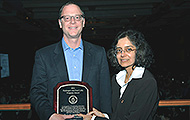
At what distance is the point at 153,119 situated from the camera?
159cm

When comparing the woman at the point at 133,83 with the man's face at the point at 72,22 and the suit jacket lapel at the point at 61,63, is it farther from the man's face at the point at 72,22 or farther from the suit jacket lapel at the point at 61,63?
the man's face at the point at 72,22

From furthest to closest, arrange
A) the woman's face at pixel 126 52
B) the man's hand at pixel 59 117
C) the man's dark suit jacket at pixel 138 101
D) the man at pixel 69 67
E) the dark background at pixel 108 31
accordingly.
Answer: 1. the dark background at pixel 108 31
2. the woman's face at pixel 126 52
3. the man's dark suit jacket at pixel 138 101
4. the man at pixel 69 67
5. the man's hand at pixel 59 117

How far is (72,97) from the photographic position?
128cm

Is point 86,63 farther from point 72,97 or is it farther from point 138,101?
point 138,101

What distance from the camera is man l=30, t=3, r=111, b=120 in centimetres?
131

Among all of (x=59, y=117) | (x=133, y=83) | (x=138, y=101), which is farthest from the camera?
(x=133, y=83)

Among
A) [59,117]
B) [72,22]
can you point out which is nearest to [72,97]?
[59,117]

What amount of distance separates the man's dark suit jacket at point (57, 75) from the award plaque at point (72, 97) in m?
0.06

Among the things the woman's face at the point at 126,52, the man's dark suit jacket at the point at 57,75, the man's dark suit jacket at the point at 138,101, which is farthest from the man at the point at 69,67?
the woman's face at the point at 126,52

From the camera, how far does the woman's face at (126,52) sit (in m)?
1.67

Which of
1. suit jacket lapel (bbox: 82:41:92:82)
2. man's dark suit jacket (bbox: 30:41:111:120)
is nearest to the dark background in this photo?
man's dark suit jacket (bbox: 30:41:111:120)

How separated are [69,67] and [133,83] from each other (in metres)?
0.60

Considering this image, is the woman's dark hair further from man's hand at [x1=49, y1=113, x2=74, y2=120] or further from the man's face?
man's hand at [x1=49, y1=113, x2=74, y2=120]

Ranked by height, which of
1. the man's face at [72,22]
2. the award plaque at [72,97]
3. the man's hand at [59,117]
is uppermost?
the man's face at [72,22]
